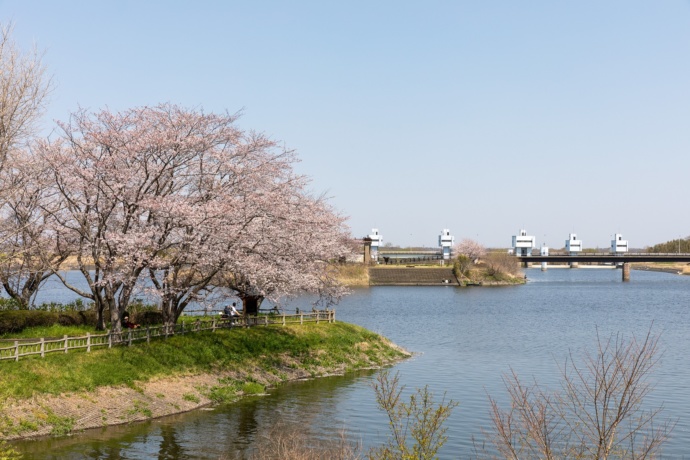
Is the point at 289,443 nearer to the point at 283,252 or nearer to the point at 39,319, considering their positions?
the point at 283,252

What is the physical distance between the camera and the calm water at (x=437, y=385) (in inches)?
1137

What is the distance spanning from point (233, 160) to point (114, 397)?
1543cm

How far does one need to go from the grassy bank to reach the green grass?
0.04 meters

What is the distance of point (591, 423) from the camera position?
31.0 meters

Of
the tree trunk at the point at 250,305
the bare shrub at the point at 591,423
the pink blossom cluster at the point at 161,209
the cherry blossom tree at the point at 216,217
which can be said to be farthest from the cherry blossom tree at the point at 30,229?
the bare shrub at the point at 591,423

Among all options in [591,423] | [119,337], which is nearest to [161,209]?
[119,337]

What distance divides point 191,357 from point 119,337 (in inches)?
151

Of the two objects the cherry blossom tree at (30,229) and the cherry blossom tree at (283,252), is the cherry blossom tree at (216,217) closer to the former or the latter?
the cherry blossom tree at (283,252)

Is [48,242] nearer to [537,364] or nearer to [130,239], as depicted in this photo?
[130,239]

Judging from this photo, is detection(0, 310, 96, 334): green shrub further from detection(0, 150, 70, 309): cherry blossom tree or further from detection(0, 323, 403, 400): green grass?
detection(0, 323, 403, 400): green grass

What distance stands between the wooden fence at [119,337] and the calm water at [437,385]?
565 centimetres

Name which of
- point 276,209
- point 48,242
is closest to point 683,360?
point 276,209

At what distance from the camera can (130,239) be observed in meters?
36.8

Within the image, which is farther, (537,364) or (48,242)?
(537,364)
